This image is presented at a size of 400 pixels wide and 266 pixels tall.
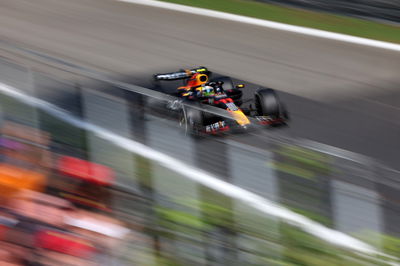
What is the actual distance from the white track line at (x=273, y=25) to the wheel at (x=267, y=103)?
11.9 ft

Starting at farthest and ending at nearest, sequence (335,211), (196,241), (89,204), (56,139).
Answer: (56,139), (89,204), (196,241), (335,211)

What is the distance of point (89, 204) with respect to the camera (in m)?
3.24

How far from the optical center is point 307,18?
11.0 m

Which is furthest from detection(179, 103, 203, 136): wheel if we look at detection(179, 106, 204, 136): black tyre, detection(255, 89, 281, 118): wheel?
detection(255, 89, 281, 118): wheel

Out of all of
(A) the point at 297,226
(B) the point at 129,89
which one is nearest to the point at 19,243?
(B) the point at 129,89

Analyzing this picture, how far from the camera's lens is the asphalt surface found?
24.6ft

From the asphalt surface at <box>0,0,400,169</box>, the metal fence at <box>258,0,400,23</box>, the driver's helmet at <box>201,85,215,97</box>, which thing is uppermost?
the metal fence at <box>258,0,400,23</box>

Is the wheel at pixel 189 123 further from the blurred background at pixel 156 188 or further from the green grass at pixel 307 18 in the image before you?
the green grass at pixel 307 18

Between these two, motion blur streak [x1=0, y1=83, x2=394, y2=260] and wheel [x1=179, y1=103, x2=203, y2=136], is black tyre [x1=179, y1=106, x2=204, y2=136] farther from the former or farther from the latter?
motion blur streak [x1=0, y1=83, x2=394, y2=260]

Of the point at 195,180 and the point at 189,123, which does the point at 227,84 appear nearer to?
the point at 189,123

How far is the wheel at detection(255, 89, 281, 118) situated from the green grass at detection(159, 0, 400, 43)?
390cm

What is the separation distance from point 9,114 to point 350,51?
7.08 meters

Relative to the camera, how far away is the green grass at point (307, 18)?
10383mm

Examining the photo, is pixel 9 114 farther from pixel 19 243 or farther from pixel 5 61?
pixel 19 243
